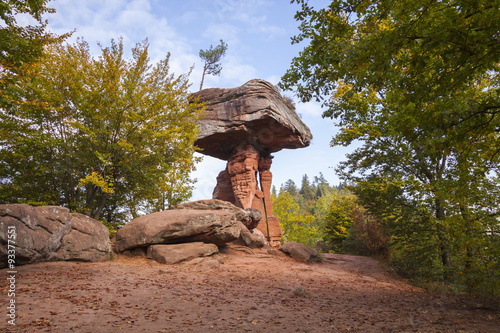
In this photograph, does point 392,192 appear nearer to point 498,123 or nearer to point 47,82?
point 498,123

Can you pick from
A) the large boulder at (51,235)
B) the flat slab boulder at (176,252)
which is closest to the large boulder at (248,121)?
the flat slab boulder at (176,252)

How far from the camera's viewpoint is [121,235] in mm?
10562

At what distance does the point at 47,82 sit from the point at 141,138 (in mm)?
3800

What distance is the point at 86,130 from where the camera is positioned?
1043 centimetres

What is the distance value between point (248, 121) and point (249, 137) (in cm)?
170

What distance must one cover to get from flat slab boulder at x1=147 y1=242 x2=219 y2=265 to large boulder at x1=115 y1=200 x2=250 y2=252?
34cm

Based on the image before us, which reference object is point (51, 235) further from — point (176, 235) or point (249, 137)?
point (249, 137)

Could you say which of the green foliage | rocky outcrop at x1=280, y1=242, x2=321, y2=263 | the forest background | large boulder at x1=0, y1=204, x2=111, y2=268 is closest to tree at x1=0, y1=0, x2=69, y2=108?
the forest background

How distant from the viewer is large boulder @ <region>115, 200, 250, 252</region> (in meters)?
10.1

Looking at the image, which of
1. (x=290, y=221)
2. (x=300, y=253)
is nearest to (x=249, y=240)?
(x=300, y=253)

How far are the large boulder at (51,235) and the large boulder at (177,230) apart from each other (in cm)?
120

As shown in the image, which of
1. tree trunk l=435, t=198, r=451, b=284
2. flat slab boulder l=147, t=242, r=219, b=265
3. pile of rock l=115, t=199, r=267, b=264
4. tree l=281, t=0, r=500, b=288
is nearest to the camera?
tree l=281, t=0, r=500, b=288

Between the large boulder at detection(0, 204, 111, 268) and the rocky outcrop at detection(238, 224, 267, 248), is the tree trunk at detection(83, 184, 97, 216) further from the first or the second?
the rocky outcrop at detection(238, 224, 267, 248)

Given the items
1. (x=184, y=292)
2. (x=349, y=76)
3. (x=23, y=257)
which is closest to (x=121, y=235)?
(x=23, y=257)
